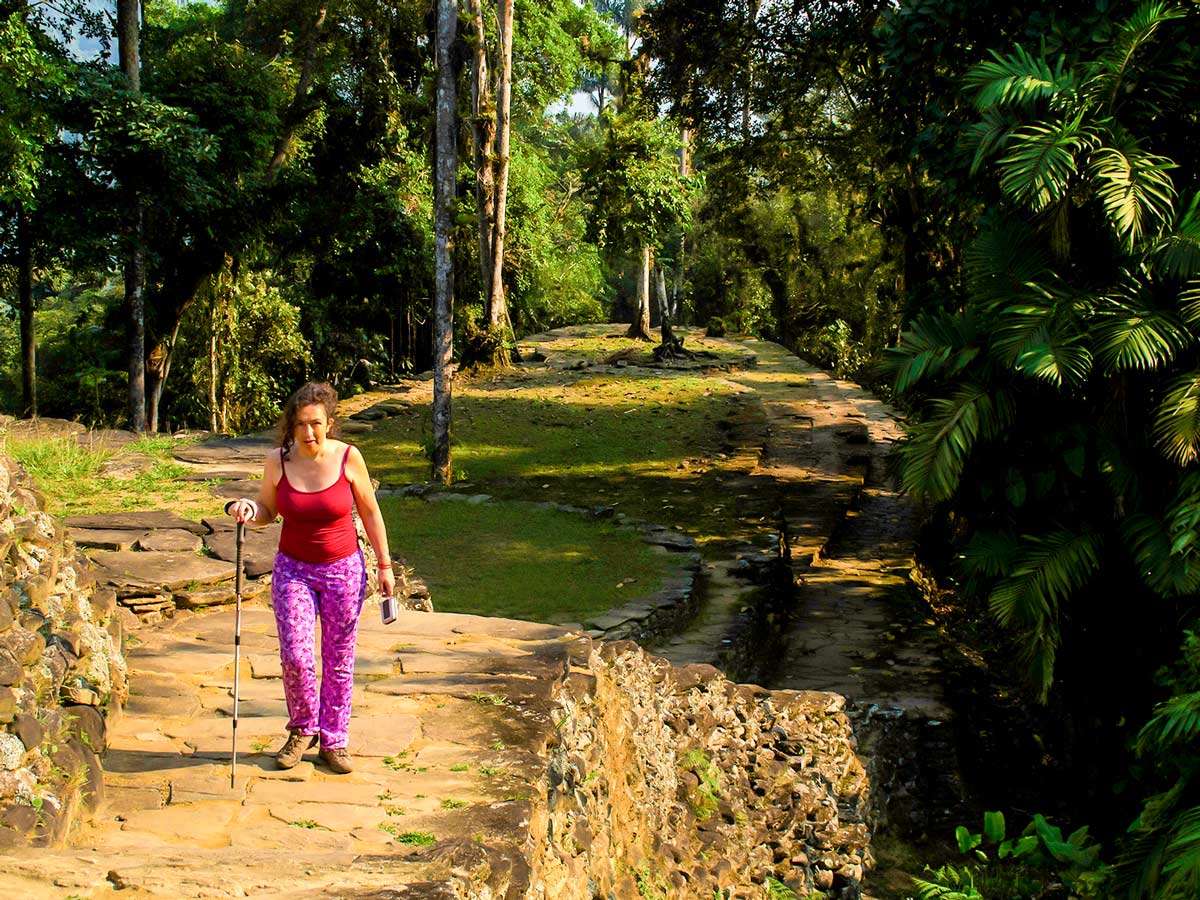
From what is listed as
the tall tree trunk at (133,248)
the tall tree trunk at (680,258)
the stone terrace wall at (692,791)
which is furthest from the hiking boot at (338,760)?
the tall tree trunk at (680,258)

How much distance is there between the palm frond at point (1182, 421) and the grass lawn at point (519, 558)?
421 cm

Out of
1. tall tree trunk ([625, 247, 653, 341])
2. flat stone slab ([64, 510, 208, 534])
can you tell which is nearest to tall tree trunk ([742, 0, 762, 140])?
tall tree trunk ([625, 247, 653, 341])

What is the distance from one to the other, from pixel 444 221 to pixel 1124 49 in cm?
720

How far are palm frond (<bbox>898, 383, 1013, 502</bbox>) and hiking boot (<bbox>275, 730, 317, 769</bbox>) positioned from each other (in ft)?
16.3

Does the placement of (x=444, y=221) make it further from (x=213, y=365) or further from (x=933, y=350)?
(x=213, y=365)

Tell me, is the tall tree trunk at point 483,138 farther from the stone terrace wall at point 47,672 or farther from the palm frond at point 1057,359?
the stone terrace wall at point 47,672

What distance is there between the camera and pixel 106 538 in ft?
23.2

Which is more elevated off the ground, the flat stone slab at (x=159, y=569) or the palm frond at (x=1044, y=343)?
the palm frond at (x=1044, y=343)

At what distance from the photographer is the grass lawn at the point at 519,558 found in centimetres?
925

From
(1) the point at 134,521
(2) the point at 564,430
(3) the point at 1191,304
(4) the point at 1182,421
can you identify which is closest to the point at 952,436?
(4) the point at 1182,421

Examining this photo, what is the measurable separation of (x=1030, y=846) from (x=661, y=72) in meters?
13.1

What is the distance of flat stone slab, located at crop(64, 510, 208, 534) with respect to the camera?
24.1ft

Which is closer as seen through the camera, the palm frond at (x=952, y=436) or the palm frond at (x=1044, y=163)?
the palm frond at (x=1044, y=163)

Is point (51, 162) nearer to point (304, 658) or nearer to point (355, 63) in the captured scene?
point (355, 63)
